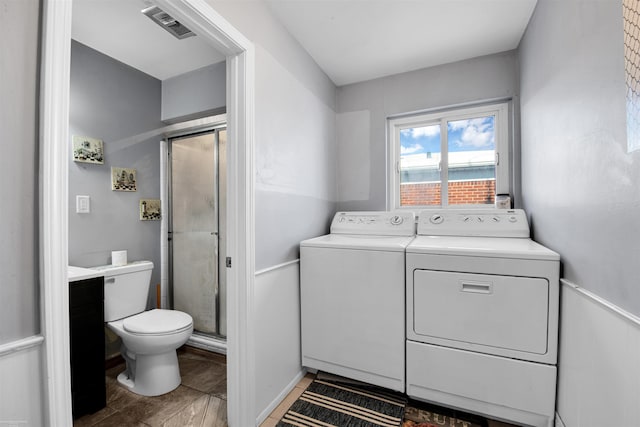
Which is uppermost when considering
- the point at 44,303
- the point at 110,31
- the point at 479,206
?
the point at 110,31

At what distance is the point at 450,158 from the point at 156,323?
2.54 m

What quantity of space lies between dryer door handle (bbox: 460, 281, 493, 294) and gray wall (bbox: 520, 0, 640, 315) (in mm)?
330

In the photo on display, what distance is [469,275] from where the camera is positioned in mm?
1443

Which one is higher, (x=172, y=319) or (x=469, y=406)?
(x=172, y=319)

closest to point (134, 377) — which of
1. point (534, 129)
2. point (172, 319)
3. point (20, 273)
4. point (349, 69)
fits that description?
point (172, 319)

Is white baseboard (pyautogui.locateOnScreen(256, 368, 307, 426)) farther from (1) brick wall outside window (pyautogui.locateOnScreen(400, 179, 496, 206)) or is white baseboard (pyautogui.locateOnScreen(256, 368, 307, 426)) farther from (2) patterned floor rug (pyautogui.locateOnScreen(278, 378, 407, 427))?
(1) brick wall outside window (pyautogui.locateOnScreen(400, 179, 496, 206))

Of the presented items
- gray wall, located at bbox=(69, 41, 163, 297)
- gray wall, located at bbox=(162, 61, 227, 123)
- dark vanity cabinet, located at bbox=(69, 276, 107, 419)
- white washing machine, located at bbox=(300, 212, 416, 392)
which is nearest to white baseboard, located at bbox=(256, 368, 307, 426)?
white washing machine, located at bbox=(300, 212, 416, 392)

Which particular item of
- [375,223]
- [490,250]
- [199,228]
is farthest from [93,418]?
[490,250]

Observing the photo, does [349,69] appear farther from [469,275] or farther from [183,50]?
[469,275]

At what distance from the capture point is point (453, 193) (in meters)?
2.35

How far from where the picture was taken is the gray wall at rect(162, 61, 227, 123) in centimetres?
217

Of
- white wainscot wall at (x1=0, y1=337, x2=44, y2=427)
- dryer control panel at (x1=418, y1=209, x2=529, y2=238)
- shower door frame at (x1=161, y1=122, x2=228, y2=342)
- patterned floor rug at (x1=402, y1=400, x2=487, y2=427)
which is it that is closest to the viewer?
white wainscot wall at (x1=0, y1=337, x2=44, y2=427)

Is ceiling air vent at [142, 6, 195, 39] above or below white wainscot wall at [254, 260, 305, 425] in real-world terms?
above

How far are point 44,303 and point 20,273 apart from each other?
9 centimetres
